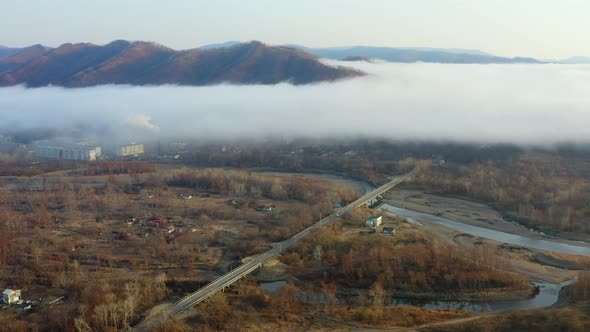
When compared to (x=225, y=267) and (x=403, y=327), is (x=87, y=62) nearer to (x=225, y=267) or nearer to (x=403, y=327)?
(x=225, y=267)

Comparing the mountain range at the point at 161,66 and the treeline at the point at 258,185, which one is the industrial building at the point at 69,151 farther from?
the mountain range at the point at 161,66

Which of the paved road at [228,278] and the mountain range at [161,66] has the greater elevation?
the mountain range at [161,66]

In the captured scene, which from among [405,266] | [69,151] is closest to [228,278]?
[405,266]

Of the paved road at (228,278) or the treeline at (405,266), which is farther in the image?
the treeline at (405,266)

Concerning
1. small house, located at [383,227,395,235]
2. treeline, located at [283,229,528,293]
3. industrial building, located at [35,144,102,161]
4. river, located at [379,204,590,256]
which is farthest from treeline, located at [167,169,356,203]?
industrial building, located at [35,144,102,161]

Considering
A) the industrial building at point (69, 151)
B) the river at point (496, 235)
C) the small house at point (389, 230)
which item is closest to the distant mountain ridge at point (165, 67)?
the industrial building at point (69, 151)
